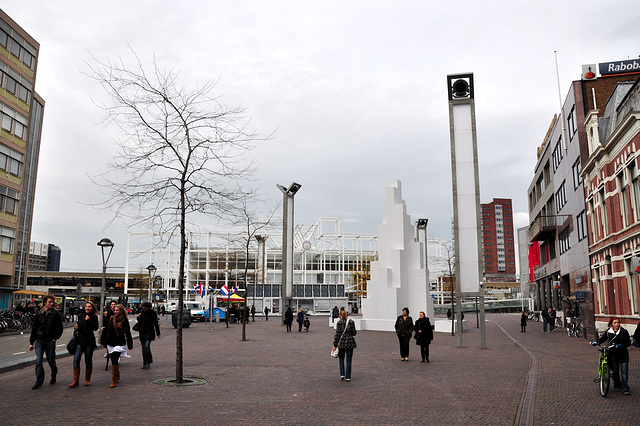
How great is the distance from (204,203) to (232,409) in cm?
607

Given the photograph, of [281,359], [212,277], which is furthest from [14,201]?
[212,277]

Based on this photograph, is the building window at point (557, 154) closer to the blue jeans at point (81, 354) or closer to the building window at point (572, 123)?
the building window at point (572, 123)

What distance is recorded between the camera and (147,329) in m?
14.0

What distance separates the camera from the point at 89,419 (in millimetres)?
8039

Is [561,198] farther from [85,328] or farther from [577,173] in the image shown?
[85,328]

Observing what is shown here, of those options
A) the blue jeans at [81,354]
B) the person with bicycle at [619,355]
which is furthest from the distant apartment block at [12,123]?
the person with bicycle at [619,355]

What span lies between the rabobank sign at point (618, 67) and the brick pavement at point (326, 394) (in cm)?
2459

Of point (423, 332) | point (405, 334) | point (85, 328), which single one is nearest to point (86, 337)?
point (85, 328)

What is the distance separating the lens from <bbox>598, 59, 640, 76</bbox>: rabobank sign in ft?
111

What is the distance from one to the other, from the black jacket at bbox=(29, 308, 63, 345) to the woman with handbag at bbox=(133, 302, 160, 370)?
2.95 meters

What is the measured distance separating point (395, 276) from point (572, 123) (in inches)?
624

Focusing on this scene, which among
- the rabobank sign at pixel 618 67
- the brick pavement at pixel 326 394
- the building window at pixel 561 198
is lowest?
the brick pavement at pixel 326 394

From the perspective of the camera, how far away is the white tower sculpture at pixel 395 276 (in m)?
34.5

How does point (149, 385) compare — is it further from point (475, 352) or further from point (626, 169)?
point (626, 169)
